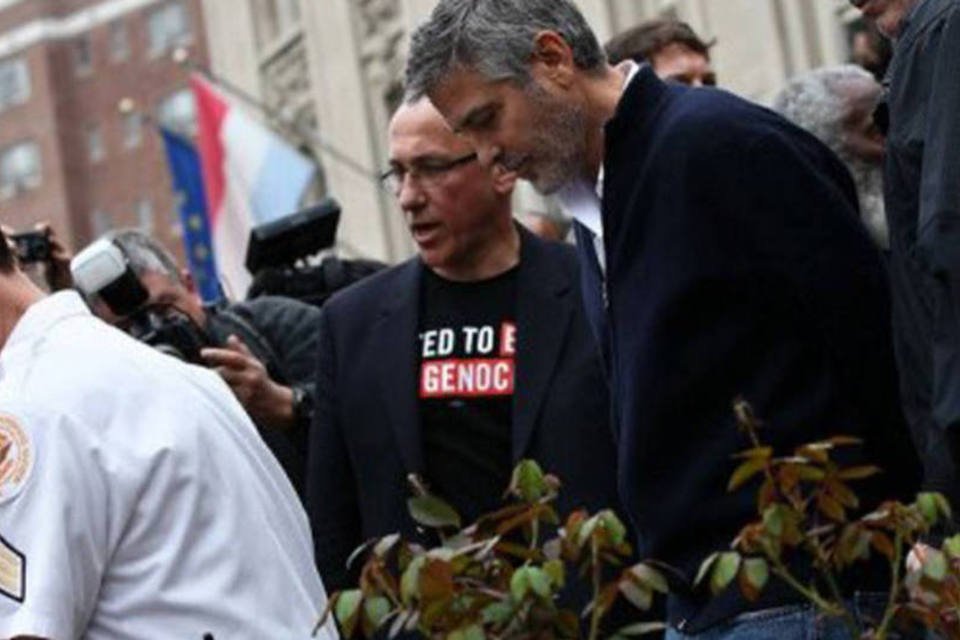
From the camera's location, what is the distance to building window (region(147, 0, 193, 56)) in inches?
3509

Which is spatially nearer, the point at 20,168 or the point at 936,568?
the point at 936,568

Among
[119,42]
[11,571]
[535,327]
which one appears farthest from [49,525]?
[119,42]

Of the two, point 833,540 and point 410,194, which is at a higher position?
point 833,540

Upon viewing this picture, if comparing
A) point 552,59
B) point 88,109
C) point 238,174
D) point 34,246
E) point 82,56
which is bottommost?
point 88,109

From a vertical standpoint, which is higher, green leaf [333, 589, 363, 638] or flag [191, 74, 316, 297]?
green leaf [333, 589, 363, 638]

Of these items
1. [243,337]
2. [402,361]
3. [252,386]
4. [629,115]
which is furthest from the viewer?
[243,337]

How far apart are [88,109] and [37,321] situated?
87.4 metres

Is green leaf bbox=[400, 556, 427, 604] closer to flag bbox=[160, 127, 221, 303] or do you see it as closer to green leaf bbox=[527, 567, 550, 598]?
green leaf bbox=[527, 567, 550, 598]

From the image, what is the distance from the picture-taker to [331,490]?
26.9 feet

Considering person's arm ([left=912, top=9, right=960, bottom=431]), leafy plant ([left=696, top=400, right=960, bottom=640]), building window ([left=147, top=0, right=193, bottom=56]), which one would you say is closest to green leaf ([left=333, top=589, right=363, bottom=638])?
leafy plant ([left=696, top=400, right=960, bottom=640])

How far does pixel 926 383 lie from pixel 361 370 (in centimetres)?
254

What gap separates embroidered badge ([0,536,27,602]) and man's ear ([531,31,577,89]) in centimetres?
130

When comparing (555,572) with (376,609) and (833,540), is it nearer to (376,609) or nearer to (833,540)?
(376,609)

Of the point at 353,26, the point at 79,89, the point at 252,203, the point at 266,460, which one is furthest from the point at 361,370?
the point at 79,89
